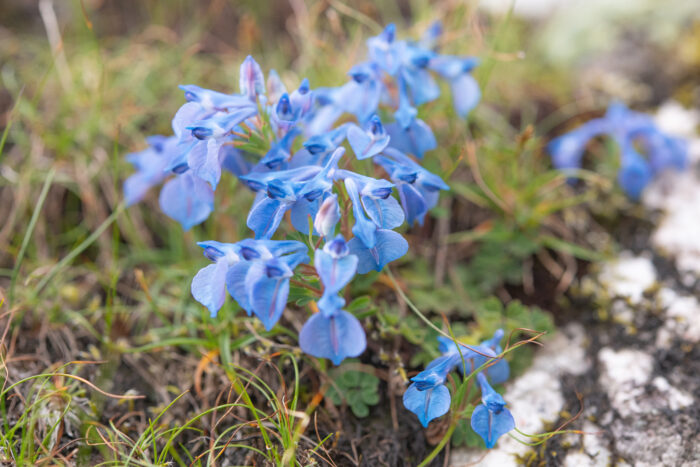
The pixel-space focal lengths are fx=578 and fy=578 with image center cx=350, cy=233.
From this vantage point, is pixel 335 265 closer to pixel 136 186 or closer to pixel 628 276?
pixel 136 186

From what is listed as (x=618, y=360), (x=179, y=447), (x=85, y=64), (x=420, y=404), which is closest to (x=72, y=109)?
(x=85, y=64)

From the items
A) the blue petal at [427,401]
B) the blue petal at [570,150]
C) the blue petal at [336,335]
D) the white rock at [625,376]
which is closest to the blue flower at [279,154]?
the blue petal at [336,335]

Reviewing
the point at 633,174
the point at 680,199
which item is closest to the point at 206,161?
the point at 633,174

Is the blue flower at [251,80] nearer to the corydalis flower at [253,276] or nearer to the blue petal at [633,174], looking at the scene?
the corydalis flower at [253,276]

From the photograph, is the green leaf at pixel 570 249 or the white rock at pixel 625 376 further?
the green leaf at pixel 570 249

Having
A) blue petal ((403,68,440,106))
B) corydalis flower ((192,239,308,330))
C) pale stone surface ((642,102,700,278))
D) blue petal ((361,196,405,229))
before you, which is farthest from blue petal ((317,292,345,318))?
pale stone surface ((642,102,700,278))
